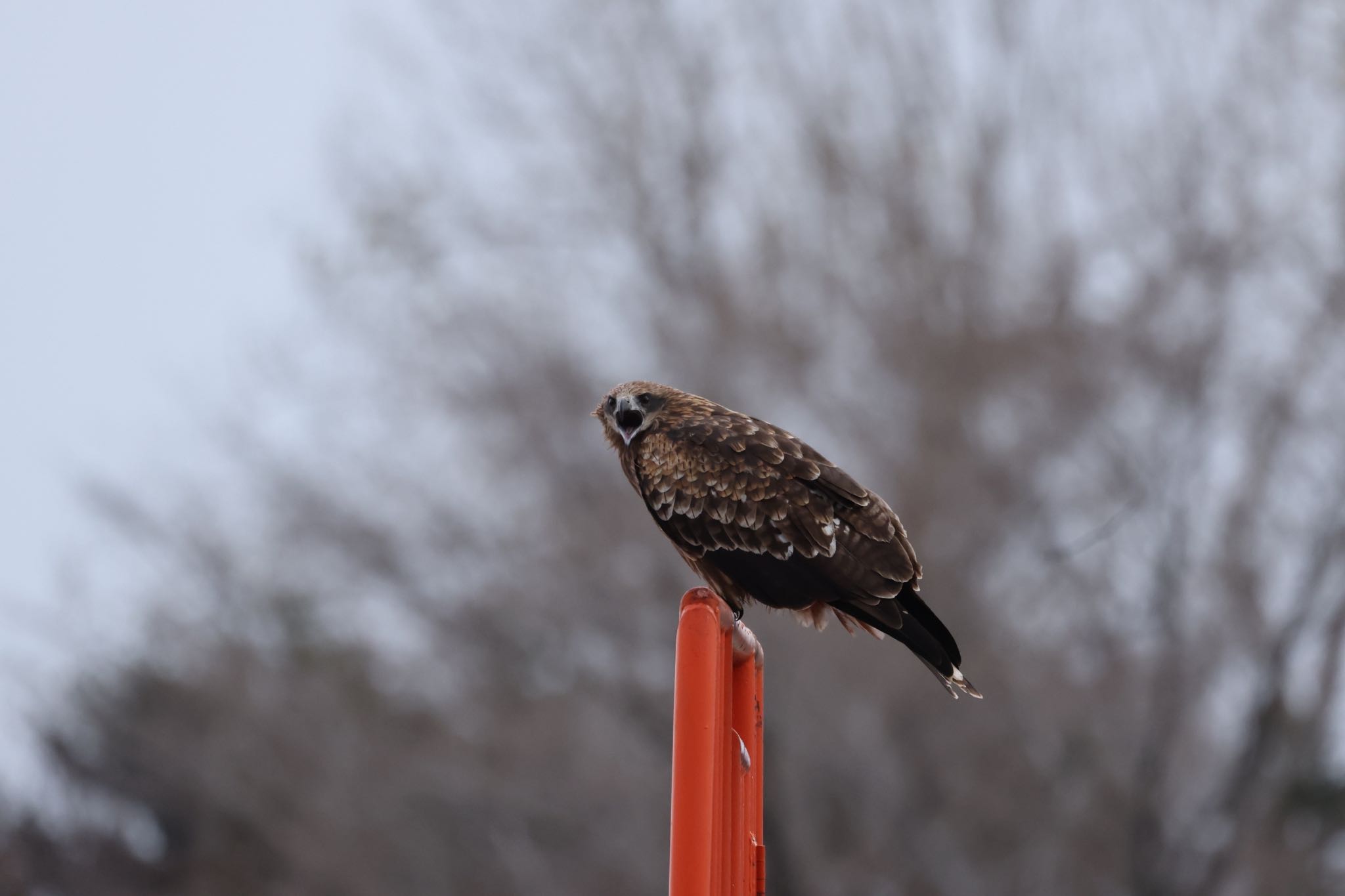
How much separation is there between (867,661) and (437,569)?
3.84 m

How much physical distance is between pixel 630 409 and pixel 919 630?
Answer: 1.25 m

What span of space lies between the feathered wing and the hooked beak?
0.27 ft

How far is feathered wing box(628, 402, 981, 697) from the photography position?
425 cm

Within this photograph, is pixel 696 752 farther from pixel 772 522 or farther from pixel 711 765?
pixel 772 522

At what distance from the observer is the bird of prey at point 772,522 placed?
4242 mm

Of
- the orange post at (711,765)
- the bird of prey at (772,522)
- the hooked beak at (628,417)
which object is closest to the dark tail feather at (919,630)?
the bird of prey at (772,522)

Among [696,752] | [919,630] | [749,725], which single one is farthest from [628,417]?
[696,752]

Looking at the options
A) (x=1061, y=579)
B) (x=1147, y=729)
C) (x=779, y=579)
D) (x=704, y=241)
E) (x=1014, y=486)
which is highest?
(x=704, y=241)

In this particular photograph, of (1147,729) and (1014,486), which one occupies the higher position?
(1014,486)

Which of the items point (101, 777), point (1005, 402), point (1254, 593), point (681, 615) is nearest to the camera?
point (681, 615)

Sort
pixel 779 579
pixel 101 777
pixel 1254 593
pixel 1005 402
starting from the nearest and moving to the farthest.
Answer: pixel 779 579
pixel 1254 593
pixel 1005 402
pixel 101 777

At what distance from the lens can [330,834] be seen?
13094 mm

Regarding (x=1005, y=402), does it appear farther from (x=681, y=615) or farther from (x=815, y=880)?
(x=681, y=615)

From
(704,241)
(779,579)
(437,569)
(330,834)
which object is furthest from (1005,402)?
(779,579)
